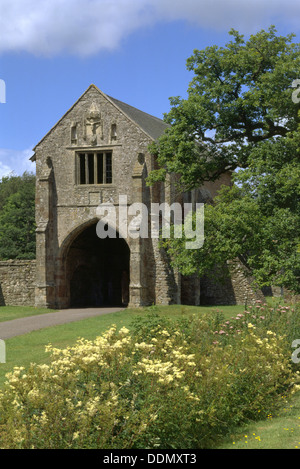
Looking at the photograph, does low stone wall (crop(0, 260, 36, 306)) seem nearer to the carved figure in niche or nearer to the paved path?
the paved path

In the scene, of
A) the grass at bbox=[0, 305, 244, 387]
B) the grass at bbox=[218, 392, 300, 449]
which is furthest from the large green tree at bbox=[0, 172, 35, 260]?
the grass at bbox=[218, 392, 300, 449]

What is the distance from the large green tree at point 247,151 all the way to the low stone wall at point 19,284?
9.01 meters

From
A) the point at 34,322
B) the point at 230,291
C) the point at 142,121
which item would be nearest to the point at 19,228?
the point at 142,121

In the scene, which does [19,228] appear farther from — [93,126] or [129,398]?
[129,398]

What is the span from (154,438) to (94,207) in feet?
67.8

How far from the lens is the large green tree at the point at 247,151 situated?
17.4 metres

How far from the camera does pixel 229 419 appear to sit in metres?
7.99

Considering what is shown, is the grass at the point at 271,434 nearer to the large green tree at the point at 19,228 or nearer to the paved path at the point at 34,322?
the paved path at the point at 34,322

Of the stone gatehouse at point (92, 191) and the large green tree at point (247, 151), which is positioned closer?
the large green tree at point (247, 151)

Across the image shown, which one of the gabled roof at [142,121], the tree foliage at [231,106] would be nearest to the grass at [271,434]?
the tree foliage at [231,106]

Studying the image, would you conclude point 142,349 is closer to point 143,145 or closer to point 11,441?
point 11,441

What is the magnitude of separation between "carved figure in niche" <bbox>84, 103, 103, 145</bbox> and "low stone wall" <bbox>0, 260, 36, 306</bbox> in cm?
659

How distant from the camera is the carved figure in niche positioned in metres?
26.7

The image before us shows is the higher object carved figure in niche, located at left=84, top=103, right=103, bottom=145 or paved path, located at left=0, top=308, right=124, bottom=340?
carved figure in niche, located at left=84, top=103, right=103, bottom=145
